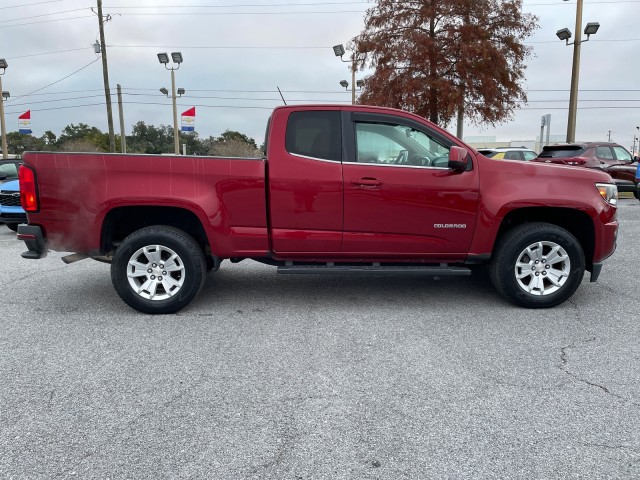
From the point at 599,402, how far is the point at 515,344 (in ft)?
3.26

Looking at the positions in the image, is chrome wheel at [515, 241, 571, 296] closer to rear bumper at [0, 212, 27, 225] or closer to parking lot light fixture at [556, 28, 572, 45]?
rear bumper at [0, 212, 27, 225]

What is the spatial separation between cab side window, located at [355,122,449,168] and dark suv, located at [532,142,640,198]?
12206 mm

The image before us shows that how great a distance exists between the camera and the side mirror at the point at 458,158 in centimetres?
459

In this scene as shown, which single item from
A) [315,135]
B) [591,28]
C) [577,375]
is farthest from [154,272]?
[591,28]

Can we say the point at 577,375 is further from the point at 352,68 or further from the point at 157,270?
the point at 352,68

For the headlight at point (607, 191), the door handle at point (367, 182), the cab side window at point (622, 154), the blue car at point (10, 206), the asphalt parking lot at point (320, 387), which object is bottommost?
the asphalt parking lot at point (320, 387)

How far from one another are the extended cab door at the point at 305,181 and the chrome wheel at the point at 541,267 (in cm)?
182

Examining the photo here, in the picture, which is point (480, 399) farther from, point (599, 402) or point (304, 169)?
point (304, 169)

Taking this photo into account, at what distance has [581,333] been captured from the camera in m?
4.34

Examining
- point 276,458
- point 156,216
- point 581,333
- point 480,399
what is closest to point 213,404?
point 276,458

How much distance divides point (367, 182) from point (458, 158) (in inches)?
33.5

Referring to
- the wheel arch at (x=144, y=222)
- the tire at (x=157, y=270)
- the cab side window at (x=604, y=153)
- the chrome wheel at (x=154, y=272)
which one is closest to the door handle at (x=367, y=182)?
the wheel arch at (x=144, y=222)

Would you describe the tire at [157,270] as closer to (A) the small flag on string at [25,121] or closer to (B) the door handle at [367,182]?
(B) the door handle at [367,182]

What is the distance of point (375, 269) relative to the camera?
4938mm
